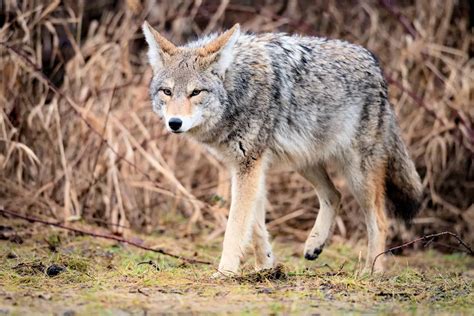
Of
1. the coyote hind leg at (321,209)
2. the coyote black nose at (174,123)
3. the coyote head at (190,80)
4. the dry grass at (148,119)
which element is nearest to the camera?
the coyote black nose at (174,123)

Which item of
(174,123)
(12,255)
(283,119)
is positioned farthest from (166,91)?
(12,255)

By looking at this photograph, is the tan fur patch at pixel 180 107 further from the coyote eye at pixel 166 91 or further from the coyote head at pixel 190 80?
the coyote eye at pixel 166 91

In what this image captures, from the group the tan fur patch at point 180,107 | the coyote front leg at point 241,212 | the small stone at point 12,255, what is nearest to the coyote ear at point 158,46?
the tan fur patch at point 180,107

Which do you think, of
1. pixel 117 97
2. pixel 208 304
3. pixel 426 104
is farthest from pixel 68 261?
pixel 426 104

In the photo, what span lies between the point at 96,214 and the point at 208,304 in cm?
351

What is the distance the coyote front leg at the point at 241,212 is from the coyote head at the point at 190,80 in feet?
1.41

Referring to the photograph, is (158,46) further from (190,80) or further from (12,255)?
(12,255)

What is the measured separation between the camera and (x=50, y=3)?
7.86 metres

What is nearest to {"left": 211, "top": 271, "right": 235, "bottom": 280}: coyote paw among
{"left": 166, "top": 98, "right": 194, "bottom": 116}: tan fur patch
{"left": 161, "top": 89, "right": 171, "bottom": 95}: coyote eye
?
{"left": 166, "top": 98, "right": 194, "bottom": 116}: tan fur patch

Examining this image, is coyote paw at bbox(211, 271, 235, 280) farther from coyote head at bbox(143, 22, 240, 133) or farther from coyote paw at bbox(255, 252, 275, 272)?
coyote head at bbox(143, 22, 240, 133)

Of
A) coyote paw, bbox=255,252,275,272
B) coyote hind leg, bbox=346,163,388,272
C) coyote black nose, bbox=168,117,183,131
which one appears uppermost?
coyote black nose, bbox=168,117,183,131

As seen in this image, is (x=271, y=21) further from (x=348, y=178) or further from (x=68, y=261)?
(x=68, y=261)

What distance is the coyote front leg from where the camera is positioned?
5113 mm

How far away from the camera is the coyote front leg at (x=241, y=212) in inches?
201
